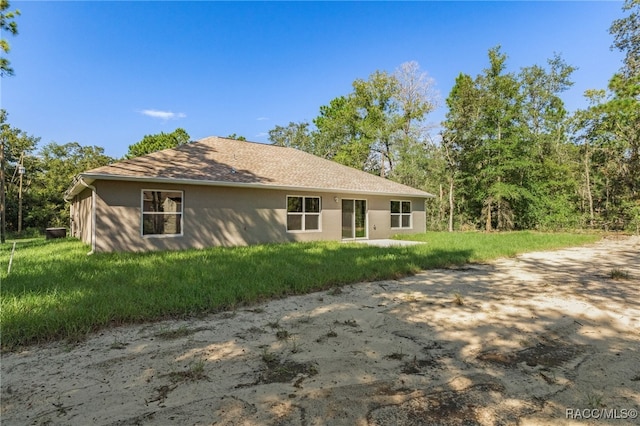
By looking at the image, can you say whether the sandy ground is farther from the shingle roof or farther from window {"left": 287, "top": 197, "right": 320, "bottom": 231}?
window {"left": 287, "top": 197, "right": 320, "bottom": 231}

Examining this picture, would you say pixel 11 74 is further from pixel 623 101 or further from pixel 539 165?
pixel 539 165

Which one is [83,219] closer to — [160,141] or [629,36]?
[160,141]

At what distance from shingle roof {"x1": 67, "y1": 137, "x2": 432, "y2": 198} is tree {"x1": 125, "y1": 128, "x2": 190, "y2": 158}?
23882 mm

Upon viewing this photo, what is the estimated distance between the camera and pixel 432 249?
976 cm

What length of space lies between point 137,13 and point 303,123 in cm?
2660

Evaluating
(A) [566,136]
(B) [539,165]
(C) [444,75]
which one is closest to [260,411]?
(B) [539,165]

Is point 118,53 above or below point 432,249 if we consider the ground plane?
above

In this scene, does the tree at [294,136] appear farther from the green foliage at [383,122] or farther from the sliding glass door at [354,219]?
the sliding glass door at [354,219]

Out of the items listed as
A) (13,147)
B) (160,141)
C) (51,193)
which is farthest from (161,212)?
(160,141)

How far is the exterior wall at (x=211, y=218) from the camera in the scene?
9.34 metres

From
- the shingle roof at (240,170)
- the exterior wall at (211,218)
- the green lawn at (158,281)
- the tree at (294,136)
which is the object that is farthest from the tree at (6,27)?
the tree at (294,136)

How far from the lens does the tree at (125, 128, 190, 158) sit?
35875 mm

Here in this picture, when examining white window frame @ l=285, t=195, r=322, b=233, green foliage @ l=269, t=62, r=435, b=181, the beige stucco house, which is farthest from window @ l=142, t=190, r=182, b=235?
green foliage @ l=269, t=62, r=435, b=181

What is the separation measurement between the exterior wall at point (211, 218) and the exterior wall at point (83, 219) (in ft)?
5.44
